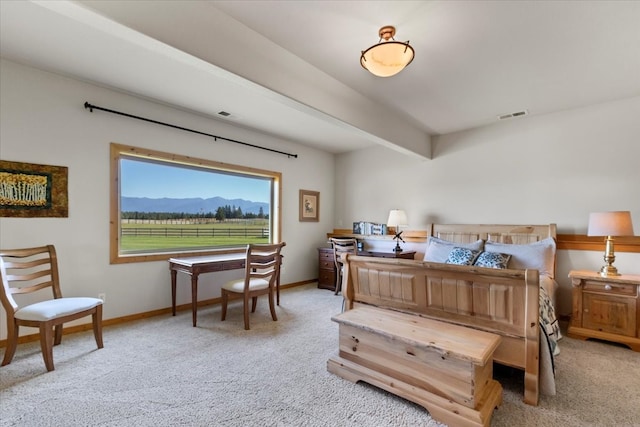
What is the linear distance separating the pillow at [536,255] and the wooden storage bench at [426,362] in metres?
1.79

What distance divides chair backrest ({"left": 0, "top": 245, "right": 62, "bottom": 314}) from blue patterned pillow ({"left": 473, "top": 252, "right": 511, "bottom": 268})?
171 inches

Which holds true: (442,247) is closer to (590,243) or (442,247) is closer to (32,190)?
(590,243)

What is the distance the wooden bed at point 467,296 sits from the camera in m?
1.93

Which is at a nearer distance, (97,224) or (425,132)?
(97,224)

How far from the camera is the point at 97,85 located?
10.5ft

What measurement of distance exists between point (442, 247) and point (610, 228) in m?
1.63

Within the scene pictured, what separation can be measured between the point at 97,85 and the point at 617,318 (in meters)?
5.92

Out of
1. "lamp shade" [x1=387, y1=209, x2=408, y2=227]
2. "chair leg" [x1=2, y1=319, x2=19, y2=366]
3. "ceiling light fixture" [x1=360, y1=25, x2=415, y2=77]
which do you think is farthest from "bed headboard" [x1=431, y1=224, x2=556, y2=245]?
"chair leg" [x1=2, y1=319, x2=19, y2=366]

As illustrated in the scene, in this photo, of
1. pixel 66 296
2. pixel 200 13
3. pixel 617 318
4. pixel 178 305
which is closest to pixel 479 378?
pixel 617 318

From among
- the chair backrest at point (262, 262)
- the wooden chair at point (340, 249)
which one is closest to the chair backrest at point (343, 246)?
the wooden chair at point (340, 249)

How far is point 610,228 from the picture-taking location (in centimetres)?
288

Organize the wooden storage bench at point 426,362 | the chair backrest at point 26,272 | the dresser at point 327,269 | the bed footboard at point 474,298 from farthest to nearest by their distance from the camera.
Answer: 1. the dresser at point 327,269
2. the chair backrest at point 26,272
3. the bed footboard at point 474,298
4. the wooden storage bench at point 426,362

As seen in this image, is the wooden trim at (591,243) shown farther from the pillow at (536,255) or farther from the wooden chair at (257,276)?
the wooden chair at (257,276)

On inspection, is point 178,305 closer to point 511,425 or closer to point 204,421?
point 204,421
